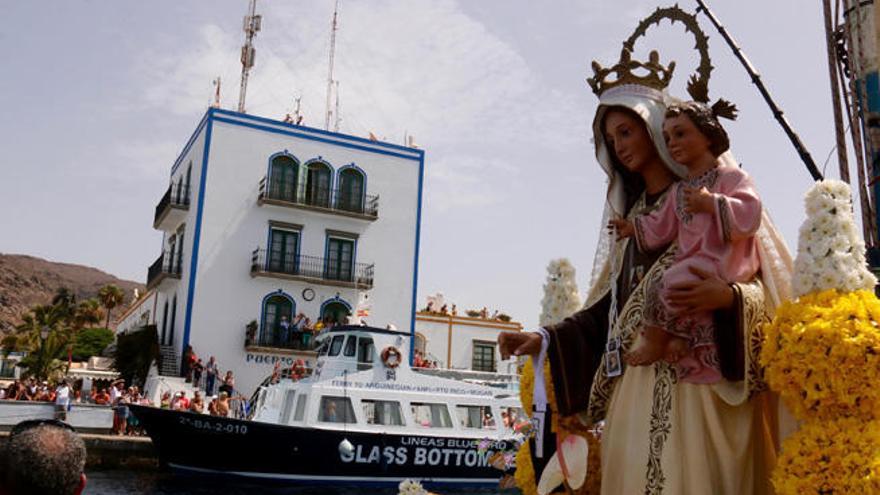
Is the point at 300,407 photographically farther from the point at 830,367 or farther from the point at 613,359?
the point at 830,367

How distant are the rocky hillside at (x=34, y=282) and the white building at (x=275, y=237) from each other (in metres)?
67.9

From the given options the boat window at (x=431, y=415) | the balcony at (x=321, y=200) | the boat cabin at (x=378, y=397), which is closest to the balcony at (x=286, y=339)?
the balcony at (x=321, y=200)

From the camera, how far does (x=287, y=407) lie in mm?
17344

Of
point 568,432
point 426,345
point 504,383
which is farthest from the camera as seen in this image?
point 426,345

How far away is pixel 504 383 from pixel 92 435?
1016cm

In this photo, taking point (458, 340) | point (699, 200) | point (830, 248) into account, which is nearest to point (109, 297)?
point (458, 340)

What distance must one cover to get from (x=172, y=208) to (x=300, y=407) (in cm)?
1308

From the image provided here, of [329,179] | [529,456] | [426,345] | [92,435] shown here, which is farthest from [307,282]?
[529,456]

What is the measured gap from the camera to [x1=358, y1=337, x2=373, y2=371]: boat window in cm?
1756

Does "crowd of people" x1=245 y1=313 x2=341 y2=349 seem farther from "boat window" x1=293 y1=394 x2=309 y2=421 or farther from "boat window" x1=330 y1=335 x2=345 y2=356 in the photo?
"boat window" x1=293 y1=394 x2=309 y2=421

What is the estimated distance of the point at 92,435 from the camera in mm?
19172

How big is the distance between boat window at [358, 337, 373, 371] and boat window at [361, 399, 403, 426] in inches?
33.2

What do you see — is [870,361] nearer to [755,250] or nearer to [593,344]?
[755,250]

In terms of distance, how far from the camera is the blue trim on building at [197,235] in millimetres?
25406
